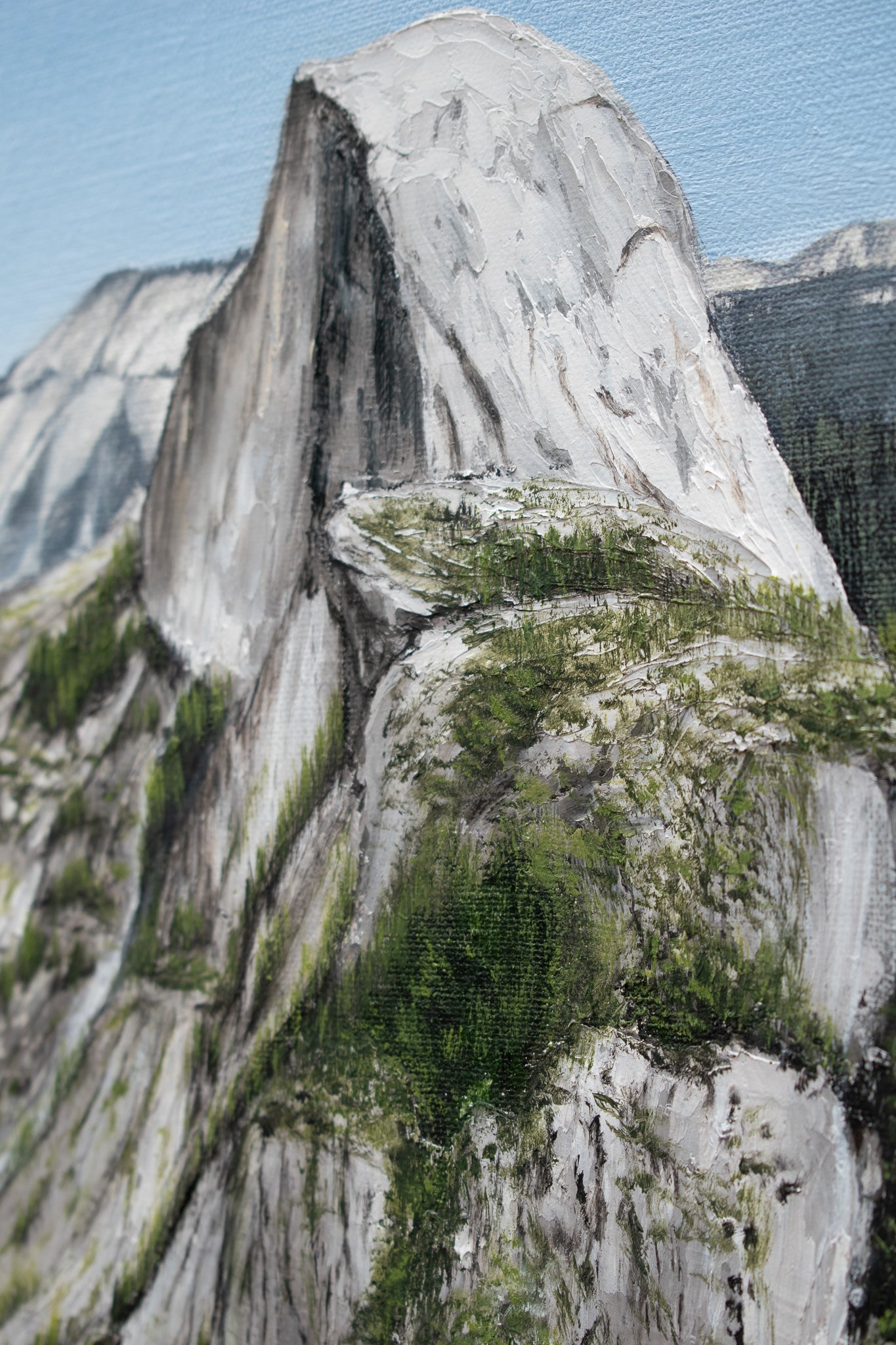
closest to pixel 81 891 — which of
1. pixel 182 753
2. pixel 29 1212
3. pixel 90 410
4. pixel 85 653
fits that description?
pixel 182 753

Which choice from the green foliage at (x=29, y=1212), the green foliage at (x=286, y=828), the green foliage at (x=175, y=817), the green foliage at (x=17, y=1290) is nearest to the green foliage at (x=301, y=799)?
the green foliage at (x=286, y=828)

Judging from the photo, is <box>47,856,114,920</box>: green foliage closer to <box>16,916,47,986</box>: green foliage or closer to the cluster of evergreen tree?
<box>16,916,47,986</box>: green foliage

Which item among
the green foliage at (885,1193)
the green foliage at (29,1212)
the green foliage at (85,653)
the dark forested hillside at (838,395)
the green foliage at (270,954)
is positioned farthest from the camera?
the green foliage at (85,653)

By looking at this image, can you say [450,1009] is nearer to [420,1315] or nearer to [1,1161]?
[420,1315]

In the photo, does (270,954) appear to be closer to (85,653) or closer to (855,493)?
(85,653)

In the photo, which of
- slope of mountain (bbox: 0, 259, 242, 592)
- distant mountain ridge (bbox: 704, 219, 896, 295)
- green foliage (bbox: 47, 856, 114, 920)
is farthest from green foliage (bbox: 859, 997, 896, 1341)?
slope of mountain (bbox: 0, 259, 242, 592)

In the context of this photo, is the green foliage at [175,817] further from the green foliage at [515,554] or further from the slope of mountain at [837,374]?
the slope of mountain at [837,374]


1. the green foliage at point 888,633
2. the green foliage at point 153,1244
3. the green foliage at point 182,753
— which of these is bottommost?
the green foliage at point 153,1244
